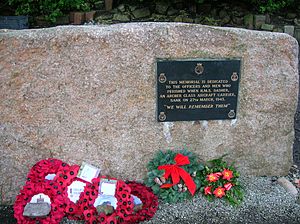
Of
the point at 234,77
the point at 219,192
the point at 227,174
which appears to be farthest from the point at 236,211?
the point at 234,77

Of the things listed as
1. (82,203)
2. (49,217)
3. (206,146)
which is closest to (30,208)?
(49,217)

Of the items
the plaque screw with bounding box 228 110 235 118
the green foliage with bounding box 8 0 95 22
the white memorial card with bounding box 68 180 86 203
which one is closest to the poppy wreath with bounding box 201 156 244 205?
the plaque screw with bounding box 228 110 235 118

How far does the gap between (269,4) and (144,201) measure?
4482 mm

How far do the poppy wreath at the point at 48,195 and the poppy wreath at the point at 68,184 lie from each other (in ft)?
0.12

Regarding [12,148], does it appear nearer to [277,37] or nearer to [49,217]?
[49,217]

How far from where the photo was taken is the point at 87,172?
8.98 ft

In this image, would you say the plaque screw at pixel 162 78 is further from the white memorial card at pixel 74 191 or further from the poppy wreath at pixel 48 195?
the poppy wreath at pixel 48 195

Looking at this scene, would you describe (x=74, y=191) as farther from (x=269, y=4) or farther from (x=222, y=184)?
(x=269, y=4)

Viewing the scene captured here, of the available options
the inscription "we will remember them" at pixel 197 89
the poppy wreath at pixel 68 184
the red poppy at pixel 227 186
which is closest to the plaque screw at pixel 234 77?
the inscription "we will remember them" at pixel 197 89

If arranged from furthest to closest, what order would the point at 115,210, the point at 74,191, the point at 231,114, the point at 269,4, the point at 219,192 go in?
the point at 269,4 → the point at 231,114 → the point at 219,192 → the point at 74,191 → the point at 115,210

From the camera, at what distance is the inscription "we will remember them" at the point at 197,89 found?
2.69 m

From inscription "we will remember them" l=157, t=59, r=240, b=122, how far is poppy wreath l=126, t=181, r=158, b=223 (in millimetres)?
544

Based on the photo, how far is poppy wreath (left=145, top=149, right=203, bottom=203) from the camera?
2732 mm

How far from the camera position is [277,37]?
2.75 metres
